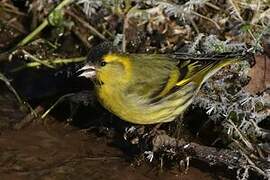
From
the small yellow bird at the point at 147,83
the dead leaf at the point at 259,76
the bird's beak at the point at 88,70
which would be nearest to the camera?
the bird's beak at the point at 88,70

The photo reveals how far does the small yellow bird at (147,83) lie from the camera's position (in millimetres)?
4707

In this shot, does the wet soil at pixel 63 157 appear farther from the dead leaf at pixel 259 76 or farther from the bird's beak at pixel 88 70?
the dead leaf at pixel 259 76

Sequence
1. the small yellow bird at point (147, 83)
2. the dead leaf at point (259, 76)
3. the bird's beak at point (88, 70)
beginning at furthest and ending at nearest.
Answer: the dead leaf at point (259, 76) → the small yellow bird at point (147, 83) → the bird's beak at point (88, 70)

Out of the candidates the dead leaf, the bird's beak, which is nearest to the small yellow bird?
the bird's beak

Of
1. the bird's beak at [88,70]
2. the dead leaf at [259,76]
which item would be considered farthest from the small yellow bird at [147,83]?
the dead leaf at [259,76]

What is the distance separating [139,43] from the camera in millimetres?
5773

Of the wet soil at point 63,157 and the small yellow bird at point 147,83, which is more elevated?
the small yellow bird at point 147,83

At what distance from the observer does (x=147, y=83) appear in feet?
16.1

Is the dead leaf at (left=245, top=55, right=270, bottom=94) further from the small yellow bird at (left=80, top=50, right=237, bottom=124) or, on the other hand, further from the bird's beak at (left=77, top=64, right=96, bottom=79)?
the bird's beak at (left=77, top=64, right=96, bottom=79)

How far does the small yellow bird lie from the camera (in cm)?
471

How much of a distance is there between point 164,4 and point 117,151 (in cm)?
152

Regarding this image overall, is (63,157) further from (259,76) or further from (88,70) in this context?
(259,76)

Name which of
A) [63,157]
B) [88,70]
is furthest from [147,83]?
[63,157]

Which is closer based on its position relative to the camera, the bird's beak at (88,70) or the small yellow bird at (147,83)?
the bird's beak at (88,70)
